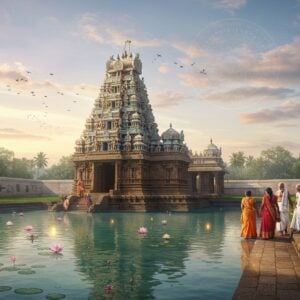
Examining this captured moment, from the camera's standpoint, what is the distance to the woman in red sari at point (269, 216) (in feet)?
51.4

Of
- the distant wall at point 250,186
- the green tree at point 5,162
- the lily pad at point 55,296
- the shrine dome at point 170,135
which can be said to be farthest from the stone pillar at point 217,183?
the lily pad at point 55,296

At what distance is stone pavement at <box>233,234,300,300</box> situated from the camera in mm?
7692

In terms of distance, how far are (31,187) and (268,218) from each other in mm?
61354

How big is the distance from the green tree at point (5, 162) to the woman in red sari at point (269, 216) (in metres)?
75.9

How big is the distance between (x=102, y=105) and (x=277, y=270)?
4326 centimetres

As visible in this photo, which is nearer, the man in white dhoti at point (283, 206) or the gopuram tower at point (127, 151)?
the man in white dhoti at point (283, 206)

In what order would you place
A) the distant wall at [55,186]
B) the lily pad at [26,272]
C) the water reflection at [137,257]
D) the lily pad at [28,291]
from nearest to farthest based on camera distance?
the lily pad at [28,291], the water reflection at [137,257], the lily pad at [26,272], the distant wall at [55,186]

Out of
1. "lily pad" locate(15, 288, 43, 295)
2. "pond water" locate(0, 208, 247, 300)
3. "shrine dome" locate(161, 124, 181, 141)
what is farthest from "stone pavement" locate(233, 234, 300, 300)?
"shrine dome" locate(161, 124, 181, 141)

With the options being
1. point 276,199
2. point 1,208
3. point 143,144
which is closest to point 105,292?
point 276,199

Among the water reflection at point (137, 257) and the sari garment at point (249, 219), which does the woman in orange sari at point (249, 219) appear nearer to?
the sari garment at point (249, 219)

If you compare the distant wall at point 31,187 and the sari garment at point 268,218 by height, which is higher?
the distant wall at point 31,187

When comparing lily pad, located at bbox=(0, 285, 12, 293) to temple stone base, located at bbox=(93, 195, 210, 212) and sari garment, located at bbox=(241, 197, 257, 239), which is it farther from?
temple stone base, located at bbox=(93, 195, 210, 212)

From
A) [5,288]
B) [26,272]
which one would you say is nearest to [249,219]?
[26,272]

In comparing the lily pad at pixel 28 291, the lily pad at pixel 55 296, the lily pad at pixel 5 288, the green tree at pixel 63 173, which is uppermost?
the green tree at pixel 63 173
